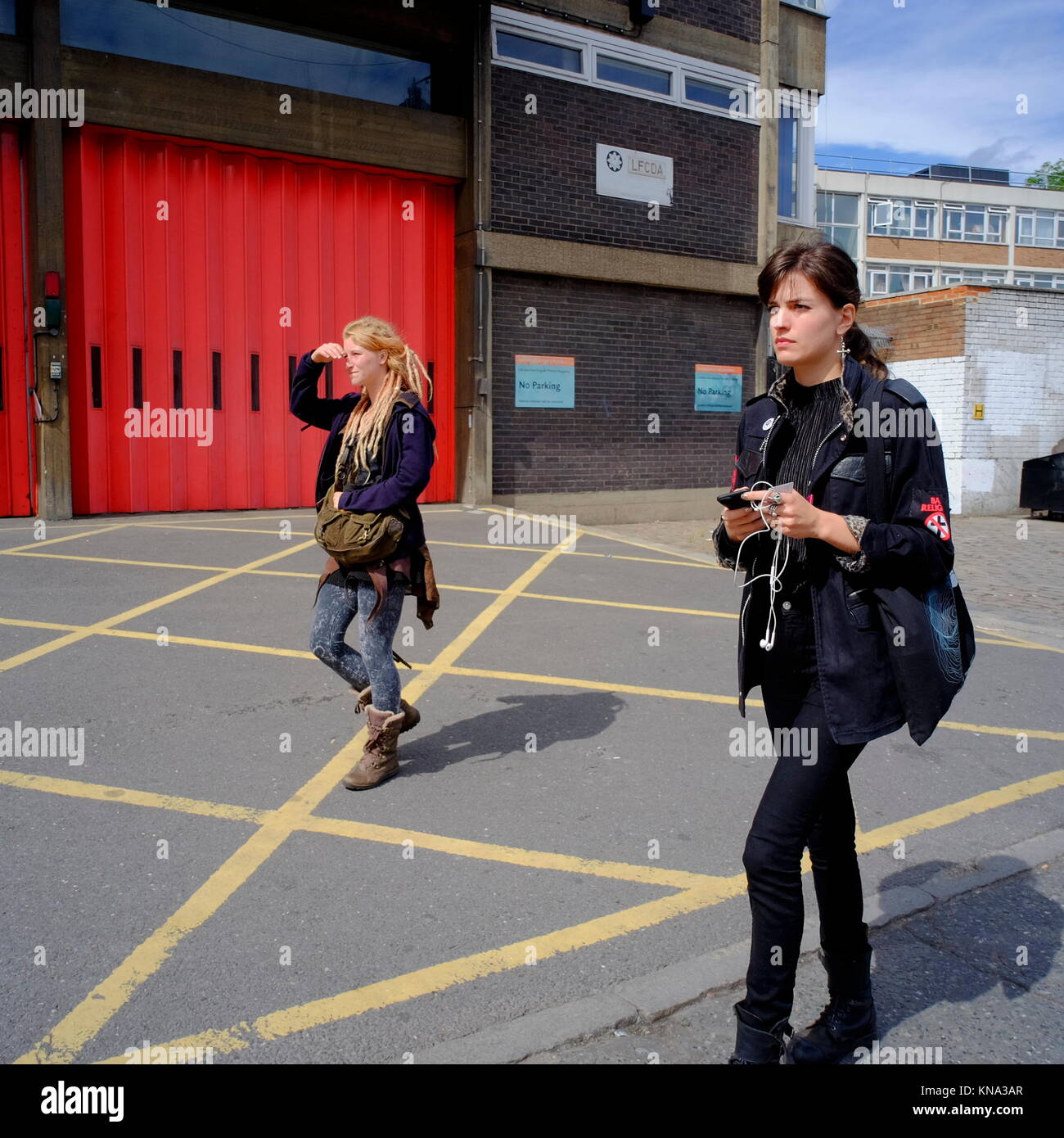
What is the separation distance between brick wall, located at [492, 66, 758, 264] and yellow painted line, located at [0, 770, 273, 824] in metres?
10.8

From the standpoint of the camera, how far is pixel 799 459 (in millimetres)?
2717

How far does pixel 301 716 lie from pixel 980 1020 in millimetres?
3578

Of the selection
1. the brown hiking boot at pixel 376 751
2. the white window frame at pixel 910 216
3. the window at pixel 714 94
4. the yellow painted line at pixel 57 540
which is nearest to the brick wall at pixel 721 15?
the window at pixel 714 94

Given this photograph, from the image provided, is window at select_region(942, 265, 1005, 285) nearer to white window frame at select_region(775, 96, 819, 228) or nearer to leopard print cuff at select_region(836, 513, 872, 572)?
white window frame at select_region(775, 96, 819, 228)

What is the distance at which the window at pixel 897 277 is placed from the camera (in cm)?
5247

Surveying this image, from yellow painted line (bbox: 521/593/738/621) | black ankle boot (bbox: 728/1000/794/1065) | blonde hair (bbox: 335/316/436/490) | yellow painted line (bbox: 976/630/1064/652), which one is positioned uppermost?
blonde hair (bbox: 335/316/436/490)

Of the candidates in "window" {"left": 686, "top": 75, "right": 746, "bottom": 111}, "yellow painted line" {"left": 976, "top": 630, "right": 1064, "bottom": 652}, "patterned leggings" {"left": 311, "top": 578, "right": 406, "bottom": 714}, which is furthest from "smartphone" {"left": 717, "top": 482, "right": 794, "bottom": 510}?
"window" {"left": 686, "top": 75, "right": 746, "bottom": 111}

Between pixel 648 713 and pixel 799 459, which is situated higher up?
pixel 799 459

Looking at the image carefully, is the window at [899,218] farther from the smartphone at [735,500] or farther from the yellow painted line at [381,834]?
the smartphone at [735,500]

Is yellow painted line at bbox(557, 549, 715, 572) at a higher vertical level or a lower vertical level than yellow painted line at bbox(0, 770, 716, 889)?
higher

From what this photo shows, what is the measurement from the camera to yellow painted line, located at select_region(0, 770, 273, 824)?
426cm
